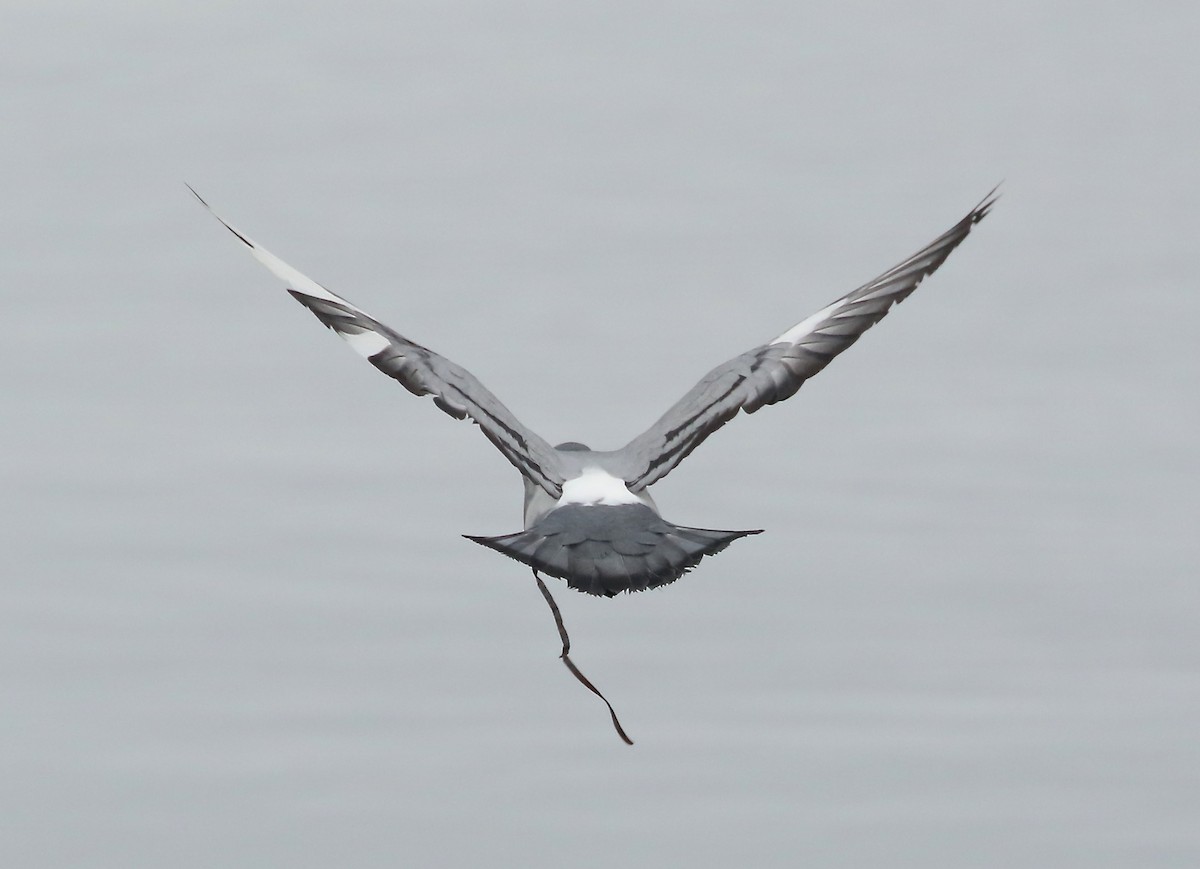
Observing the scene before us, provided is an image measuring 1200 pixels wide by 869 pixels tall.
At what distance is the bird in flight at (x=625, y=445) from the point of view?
15398 millimetres

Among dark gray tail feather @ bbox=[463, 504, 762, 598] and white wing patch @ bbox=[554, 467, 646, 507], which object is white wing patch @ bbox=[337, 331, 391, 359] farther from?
dark gray tail feather @ bbox=[463, 504, 762, 598]

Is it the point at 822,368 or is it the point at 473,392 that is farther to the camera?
the point at 822,368

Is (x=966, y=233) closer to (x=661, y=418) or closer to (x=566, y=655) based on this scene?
(x=661, y=418)

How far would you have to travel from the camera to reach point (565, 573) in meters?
15.3

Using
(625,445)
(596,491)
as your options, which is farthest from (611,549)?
(625,445)

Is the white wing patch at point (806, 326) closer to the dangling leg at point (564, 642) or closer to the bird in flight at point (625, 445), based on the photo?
the bird in flight at point (625, 445)

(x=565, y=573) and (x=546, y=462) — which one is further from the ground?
(x=546, y=462)

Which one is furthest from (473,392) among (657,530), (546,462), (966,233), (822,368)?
(966,233)

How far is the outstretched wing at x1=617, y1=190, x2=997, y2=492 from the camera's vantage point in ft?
55.9

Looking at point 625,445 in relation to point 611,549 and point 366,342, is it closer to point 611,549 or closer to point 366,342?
point 611,549

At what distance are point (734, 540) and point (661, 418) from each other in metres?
2.23

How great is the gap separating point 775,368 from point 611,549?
3370mm

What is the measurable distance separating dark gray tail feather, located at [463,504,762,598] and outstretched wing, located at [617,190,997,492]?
95cm

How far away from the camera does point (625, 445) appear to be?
1720cm
